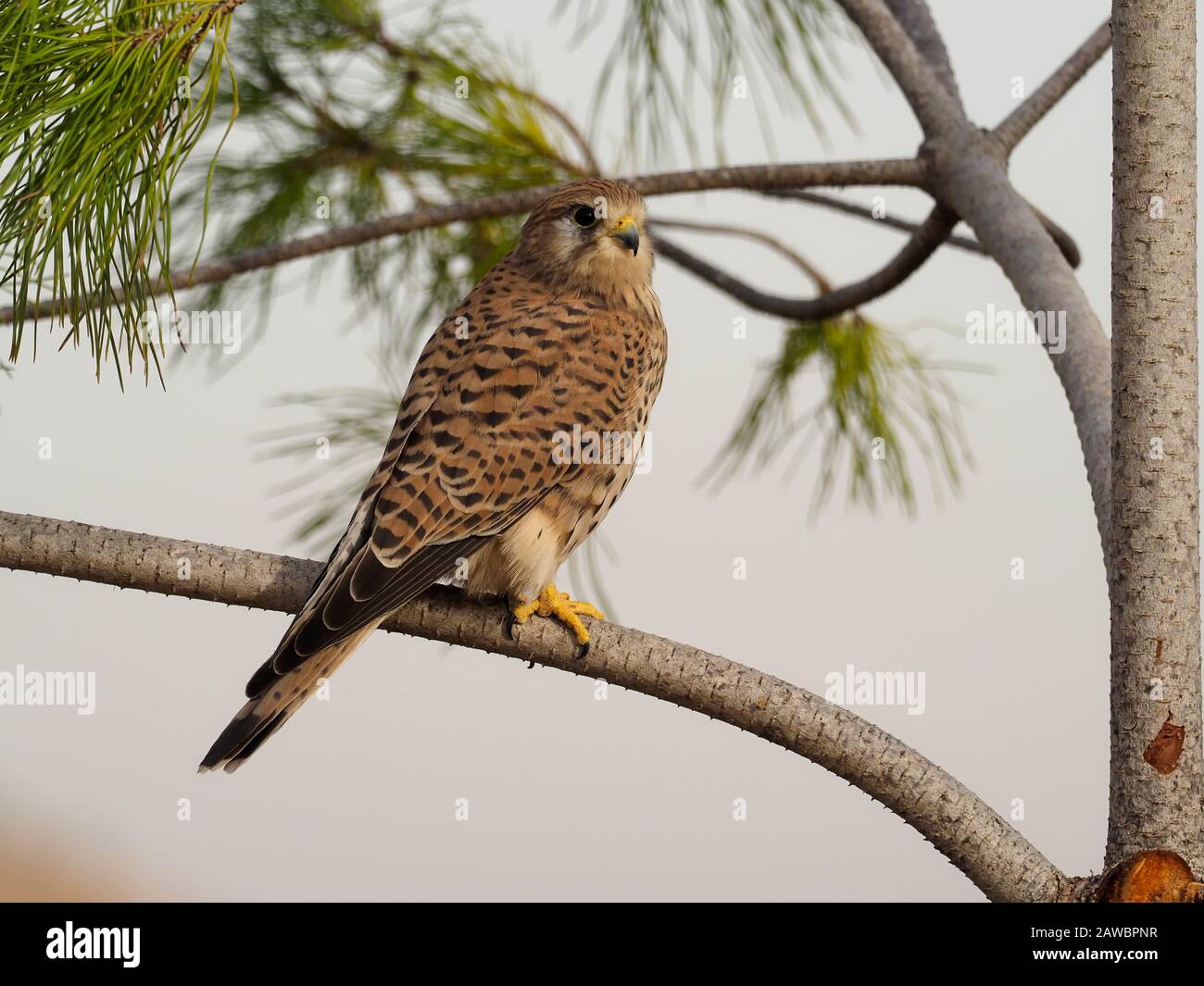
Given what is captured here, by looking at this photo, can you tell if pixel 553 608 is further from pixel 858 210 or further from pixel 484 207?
pixel 858 210

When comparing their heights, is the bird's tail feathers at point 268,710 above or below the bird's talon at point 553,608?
below

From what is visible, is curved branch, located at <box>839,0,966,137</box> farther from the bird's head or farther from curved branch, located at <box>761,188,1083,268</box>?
the bird's head

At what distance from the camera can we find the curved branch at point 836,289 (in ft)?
10.2

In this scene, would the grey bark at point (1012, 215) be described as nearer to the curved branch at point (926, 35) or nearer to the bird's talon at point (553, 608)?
the curved branch at point (926, 35)

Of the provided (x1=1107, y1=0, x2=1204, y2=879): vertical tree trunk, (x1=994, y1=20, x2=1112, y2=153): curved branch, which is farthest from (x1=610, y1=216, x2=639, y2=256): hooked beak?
(x1=994, y1=20, x2=1112, y2=153): curved branch

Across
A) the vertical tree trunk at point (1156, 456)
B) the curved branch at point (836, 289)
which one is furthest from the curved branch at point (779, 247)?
the vertical tree trunk at point (1156, 456)

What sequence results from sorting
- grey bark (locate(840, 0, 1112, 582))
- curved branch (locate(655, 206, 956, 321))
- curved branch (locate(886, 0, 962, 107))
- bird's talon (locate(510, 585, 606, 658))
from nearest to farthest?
bird's talon (locate(510, 585, 606, 658))
grey bark (locate(840, 0, 1112, 582))
curved branch (locate(655, 206, 956, 321))
curved branch (locate(886, 0, 962, 107))

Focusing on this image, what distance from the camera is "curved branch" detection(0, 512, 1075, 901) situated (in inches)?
75.1

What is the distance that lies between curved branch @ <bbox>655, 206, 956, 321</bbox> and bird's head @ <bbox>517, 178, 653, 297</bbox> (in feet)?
2.70

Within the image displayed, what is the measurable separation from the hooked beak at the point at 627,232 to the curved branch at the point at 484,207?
146 millimetres

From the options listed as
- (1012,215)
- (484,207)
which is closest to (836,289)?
(1012,215)

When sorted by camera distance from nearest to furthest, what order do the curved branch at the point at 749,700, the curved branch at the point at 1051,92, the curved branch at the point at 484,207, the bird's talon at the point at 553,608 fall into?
the curved branch at the point at 749,700
the bird's talon at the point at 553,608
the curved branch at the point at 484,207
the curved branch at the point at 1051,92
